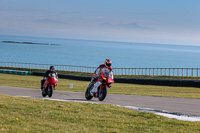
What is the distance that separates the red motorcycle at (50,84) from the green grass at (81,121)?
577 centimetres

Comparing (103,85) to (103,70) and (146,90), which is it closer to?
(103,70)

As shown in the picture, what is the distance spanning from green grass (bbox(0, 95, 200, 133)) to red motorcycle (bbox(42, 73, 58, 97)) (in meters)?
5.77

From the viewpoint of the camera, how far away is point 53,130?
834 cm

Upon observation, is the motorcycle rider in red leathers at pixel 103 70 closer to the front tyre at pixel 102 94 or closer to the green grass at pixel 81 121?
the front tyre at pixel 102 94

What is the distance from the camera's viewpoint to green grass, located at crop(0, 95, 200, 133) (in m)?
8.69

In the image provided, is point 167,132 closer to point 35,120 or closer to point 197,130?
point 197,130

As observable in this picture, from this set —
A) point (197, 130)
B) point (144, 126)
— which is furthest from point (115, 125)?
point (197, 130)

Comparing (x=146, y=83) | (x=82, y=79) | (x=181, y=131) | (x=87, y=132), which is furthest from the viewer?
(x=82, y=79)

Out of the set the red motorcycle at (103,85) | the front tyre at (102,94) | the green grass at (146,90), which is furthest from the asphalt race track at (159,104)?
the green grass at (146,90)

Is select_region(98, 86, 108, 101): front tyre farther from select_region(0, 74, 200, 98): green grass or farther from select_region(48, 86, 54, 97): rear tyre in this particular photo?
select_region(0, 74, 200, 98): green grass

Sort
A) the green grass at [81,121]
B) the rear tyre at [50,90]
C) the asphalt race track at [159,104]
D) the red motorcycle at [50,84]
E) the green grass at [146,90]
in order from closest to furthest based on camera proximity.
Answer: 1. the green grass at [81,121]
2. the asphalt race track at [159,104]
3. the red motorcycle at [50,84]
4. the rear tyre at [50,90]
5. the green grass at [146,90]

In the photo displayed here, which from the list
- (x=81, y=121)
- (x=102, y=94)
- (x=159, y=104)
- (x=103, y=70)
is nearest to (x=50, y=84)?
(x=102, y=94)

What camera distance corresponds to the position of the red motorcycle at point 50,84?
60.1 feet

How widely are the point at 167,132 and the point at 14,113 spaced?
15.4ft
